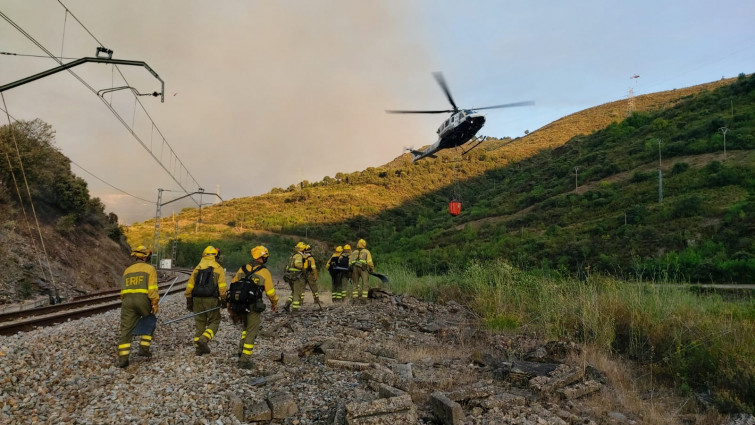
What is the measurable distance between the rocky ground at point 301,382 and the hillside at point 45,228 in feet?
37.4

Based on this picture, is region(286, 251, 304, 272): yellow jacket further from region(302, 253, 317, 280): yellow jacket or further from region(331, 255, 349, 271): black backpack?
region(331, 255, 349, 271): black backpack

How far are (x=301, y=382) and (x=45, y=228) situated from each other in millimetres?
23140

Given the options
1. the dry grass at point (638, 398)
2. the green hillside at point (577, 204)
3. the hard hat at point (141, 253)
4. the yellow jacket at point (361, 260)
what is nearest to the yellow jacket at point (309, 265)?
the yellow jacket at point (361, 260)

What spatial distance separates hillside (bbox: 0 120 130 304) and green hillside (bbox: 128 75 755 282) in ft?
65.3

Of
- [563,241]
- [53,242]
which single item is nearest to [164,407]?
[53,242]

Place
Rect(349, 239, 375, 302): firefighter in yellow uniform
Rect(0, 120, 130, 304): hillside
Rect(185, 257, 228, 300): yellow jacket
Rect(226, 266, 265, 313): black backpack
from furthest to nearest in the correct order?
1. Rect(0, 120, 130, 304): hillside
2. Rect(349, 239, 375, 302): firefighter in yellow uniform
3. Rect(185, 257, 228, 300): yellow jacket
4. Rect(226, 266, 265, 313): black backpack

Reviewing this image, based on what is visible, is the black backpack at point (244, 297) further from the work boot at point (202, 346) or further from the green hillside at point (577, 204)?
the green hillside at point (577, 204)

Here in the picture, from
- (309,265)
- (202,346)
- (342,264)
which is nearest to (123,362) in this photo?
(202,346)

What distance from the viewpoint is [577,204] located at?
150 feet

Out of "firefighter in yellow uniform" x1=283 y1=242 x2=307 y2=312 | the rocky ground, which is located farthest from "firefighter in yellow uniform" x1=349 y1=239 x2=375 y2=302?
the rocky ground

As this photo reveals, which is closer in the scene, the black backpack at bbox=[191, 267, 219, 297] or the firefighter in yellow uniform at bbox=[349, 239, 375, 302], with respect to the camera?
the black backpack at bbox=[191, 267, 219, 297]

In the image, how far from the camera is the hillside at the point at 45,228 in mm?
17094

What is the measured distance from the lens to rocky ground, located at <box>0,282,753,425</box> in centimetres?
477

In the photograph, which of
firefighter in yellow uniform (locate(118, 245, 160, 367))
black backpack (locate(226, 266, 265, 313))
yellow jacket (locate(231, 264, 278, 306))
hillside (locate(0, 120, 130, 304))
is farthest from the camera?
hillside (locate(0, 120, 130, 304))
